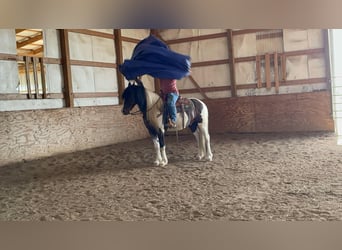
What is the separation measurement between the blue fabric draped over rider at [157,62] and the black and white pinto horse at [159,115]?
0.23ft

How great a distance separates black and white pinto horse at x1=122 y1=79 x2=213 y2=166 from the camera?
1.40m

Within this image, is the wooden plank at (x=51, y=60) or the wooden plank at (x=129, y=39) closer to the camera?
the wooden plank at (x=129, y=39)

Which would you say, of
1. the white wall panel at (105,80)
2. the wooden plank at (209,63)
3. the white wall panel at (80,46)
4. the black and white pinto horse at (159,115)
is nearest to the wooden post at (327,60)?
the wooden plank at (209,63)

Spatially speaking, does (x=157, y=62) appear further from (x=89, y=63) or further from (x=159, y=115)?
(x=89, y=63)

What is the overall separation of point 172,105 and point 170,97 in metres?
0.04

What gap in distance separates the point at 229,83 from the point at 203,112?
19 cm

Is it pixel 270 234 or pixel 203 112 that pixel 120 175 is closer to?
pixel 203 112

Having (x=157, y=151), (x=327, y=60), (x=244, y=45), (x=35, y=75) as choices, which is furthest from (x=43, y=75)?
(x=327, y=60)

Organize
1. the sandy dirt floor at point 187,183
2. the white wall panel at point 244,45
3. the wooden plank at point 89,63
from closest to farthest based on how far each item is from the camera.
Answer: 1. the sandy dirt floor at point 187,183
2. the white wall panel at point 244,45
3. the wooden plank at point 89,63

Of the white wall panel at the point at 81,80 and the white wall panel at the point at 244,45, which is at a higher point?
the white wall panel at the point at 244,45

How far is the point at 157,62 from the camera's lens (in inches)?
54.5

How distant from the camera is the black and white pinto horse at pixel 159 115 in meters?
1.40

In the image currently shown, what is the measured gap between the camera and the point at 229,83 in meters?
1.42

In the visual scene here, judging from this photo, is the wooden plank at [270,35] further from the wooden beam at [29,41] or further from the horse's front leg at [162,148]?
the wooden beam at [29,41]
